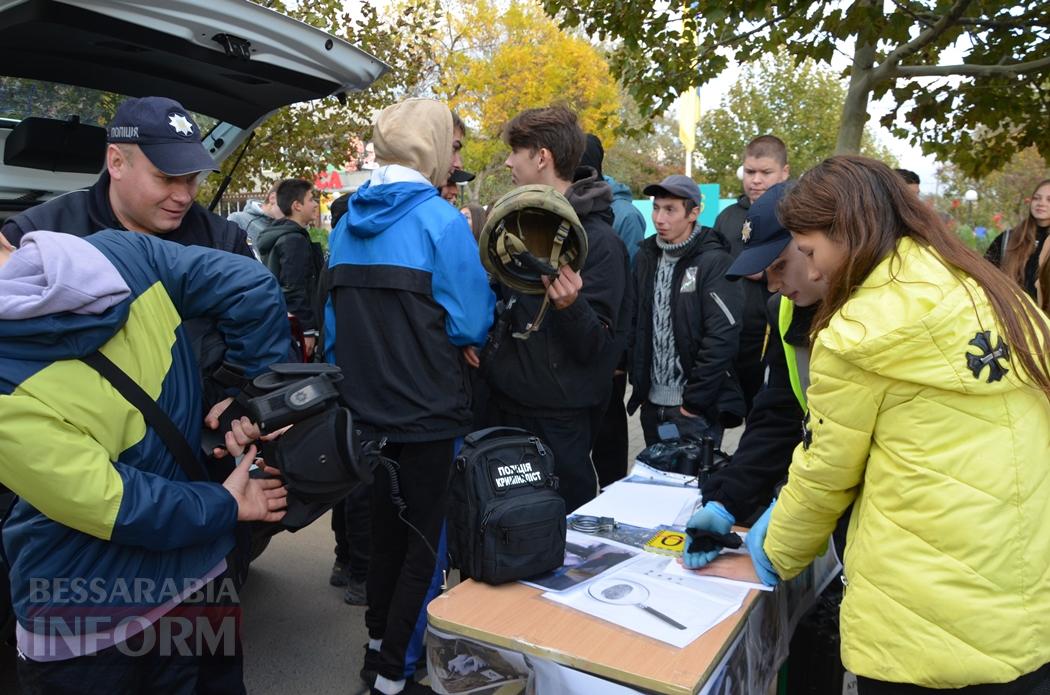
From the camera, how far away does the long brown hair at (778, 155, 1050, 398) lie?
5.12 feet

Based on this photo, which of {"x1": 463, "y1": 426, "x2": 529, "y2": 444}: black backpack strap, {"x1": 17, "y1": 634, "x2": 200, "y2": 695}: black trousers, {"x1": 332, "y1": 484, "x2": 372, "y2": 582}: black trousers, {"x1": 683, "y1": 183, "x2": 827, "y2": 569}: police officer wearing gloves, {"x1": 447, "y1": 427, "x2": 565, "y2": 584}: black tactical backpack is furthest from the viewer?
{"x1": 332, "y1": 484, "x2": 372, "y2": 582}: black trousers

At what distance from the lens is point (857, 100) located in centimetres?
505

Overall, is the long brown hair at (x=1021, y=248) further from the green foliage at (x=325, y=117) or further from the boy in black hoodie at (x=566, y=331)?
the green foliage at (x=325, y=117)

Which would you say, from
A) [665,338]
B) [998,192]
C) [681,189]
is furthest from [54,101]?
[998,192]

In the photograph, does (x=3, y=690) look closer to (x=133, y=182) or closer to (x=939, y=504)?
(x=133, y=182)

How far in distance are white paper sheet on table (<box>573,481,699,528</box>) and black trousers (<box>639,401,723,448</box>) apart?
492 millimetres

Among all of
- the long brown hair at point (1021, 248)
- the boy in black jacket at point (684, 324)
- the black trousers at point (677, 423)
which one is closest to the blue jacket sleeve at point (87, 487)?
the black trousers at point (677, 423)

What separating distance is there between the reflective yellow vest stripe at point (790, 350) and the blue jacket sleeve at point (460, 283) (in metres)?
1.02

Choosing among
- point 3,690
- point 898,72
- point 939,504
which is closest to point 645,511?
point 939,504

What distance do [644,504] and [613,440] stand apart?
152cm

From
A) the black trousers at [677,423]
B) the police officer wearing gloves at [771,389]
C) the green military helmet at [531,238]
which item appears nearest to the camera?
the police officer wearing gloves at [771,389]

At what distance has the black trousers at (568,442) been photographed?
9.67ft

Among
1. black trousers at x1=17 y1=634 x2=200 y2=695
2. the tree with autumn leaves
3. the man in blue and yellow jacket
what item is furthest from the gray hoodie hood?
the tree with autumn leaves

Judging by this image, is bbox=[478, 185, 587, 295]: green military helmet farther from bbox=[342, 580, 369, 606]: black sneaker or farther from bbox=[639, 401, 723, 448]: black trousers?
bbox=[342, 580, 369, 606]: black sneaker
